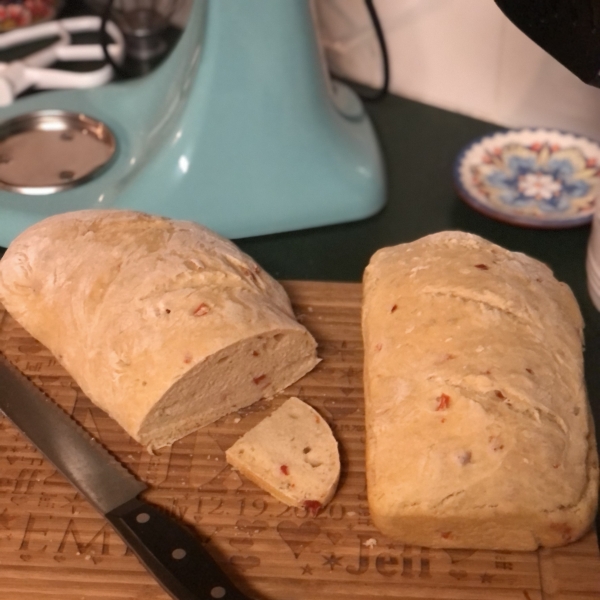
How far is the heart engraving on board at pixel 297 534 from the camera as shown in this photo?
981mm

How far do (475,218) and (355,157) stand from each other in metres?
0.30

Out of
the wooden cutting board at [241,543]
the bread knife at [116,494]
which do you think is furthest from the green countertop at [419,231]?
the bread knife at [116,494]

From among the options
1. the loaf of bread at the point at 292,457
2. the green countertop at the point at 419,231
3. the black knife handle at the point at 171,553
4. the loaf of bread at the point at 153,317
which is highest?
the loaf of bread at the point at 153,317

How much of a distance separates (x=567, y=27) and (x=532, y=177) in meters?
0.50

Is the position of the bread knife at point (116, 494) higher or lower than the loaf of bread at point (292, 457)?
higher

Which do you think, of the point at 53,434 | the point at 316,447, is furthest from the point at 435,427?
the point at 53,434

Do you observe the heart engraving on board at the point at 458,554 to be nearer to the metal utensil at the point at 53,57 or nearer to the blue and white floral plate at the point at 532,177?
the blue and white floral plate at the point at 532,177

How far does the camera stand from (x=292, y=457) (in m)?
1.05

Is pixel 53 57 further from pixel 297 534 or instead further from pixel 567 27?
pixel 297 534

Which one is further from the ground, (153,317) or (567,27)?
(567,27)

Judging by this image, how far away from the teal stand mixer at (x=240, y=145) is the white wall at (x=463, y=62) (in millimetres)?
327

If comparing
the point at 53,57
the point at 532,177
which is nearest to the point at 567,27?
the point at 532,177

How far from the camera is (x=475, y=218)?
155cm

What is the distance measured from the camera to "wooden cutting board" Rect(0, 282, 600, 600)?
0.93m
